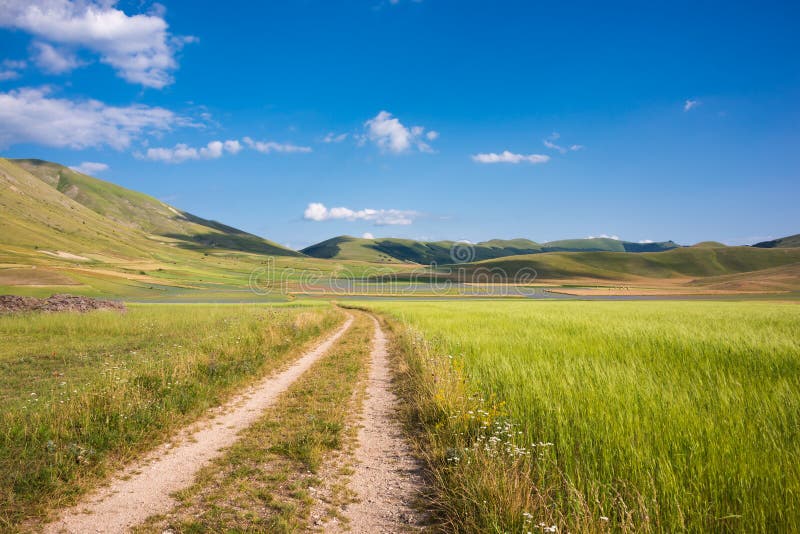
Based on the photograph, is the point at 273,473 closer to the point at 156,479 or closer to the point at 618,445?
the point at 156,479

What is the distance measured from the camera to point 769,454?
13.5ft

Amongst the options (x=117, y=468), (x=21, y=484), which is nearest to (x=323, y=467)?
(x=117, y=468)

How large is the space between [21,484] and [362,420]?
579 centimetres

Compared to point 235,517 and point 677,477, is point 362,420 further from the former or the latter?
point 677,477

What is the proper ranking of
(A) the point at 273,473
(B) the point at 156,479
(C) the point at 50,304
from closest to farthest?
(B) the point at 156,479
(A) the point at 273,473
(C) the point at 50,304

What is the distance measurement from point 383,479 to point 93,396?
6.89 metres

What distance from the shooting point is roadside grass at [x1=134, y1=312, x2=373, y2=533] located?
15.4ft

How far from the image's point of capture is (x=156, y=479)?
19.2 ft

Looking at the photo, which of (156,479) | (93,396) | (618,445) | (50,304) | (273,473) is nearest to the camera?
(618,445)

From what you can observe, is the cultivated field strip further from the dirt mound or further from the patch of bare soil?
the dirt mound


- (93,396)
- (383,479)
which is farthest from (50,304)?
(383,479)

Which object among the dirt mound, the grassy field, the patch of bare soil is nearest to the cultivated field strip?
the patch of bare soil

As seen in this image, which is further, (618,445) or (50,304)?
(50,304)

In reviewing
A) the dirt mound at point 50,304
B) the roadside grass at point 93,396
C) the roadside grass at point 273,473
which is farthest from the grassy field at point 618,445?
the dirt mound at point 50,304
